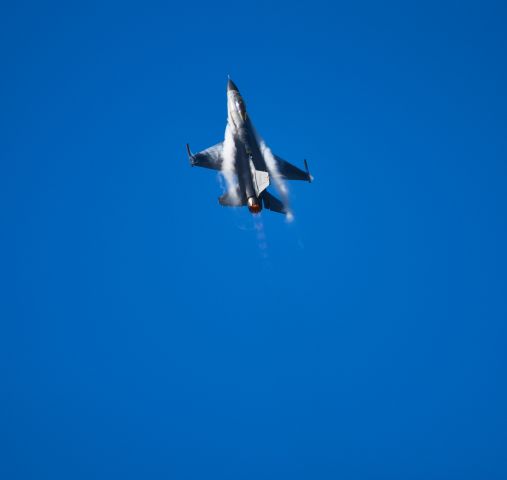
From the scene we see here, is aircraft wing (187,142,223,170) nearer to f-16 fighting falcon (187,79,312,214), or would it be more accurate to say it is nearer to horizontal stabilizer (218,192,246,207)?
f-16 fighting falcon (187,79,312,214)

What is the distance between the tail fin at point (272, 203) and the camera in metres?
69.6

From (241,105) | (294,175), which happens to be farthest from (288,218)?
(241,105)

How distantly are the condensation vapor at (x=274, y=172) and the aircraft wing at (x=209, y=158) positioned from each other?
3.80 m

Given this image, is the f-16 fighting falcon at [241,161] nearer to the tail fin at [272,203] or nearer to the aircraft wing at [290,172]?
the tail fin at [272,203]

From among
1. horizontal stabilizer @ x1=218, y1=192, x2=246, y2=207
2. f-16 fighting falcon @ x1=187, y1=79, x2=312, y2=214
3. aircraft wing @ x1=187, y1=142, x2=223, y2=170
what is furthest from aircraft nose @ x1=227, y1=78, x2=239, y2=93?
horizontal stabilizer @ x1=218, y1=192, x2=246, y2=207

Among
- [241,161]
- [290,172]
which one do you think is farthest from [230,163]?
[290,172]

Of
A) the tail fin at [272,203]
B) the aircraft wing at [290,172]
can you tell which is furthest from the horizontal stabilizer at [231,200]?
the aircraft wing at [290,172]

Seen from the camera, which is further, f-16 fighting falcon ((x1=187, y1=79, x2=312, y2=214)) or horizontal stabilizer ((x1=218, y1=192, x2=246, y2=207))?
horizontal stabilizer ((x1=218, y1=192, x2=246, y2=207))

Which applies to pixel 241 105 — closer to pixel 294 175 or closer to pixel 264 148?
pixel 264 148

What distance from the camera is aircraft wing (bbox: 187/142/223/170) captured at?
229 ft

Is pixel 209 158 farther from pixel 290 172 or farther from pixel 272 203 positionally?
pixel 290 172

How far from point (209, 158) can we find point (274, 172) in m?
6.55

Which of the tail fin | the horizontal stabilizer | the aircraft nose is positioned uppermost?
the aircraft nose

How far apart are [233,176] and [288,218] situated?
20.6 ft
